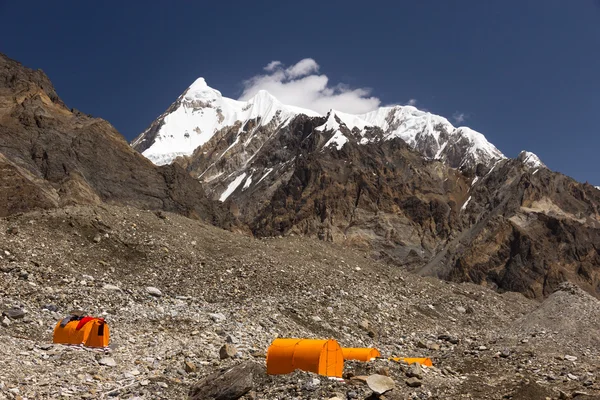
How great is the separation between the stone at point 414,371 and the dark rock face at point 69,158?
42.6 m

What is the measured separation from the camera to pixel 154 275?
2205cm

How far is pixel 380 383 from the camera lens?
11164 mm

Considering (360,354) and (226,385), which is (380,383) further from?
(360,354)

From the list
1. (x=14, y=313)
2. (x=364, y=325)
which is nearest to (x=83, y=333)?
(x=14, y=313)

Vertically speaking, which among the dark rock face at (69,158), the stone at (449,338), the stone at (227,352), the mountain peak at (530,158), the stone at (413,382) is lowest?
the stone at (413,382)

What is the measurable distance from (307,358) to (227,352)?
11.1 feet

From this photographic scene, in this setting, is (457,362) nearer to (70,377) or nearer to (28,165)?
(70,377)

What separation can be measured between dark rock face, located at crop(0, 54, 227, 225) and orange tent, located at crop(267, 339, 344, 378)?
41.8 m

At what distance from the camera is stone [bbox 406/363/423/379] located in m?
12.9

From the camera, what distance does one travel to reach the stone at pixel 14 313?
15.5m

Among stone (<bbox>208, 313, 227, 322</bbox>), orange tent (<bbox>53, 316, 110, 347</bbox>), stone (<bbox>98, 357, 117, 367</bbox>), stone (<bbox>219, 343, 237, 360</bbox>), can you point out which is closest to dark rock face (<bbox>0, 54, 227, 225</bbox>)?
stone (<bbox>208, 313, 227, 322</bbox>)

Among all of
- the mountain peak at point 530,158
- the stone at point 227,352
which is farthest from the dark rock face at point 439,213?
the stone at point 227,352

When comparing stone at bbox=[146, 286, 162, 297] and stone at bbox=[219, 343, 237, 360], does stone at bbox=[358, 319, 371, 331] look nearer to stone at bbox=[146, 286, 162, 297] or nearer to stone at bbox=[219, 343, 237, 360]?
stone at bbox=[146, 286, 162, 297]

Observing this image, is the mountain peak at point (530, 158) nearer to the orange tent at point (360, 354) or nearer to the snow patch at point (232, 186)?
the snow patch at point (232, 186)
